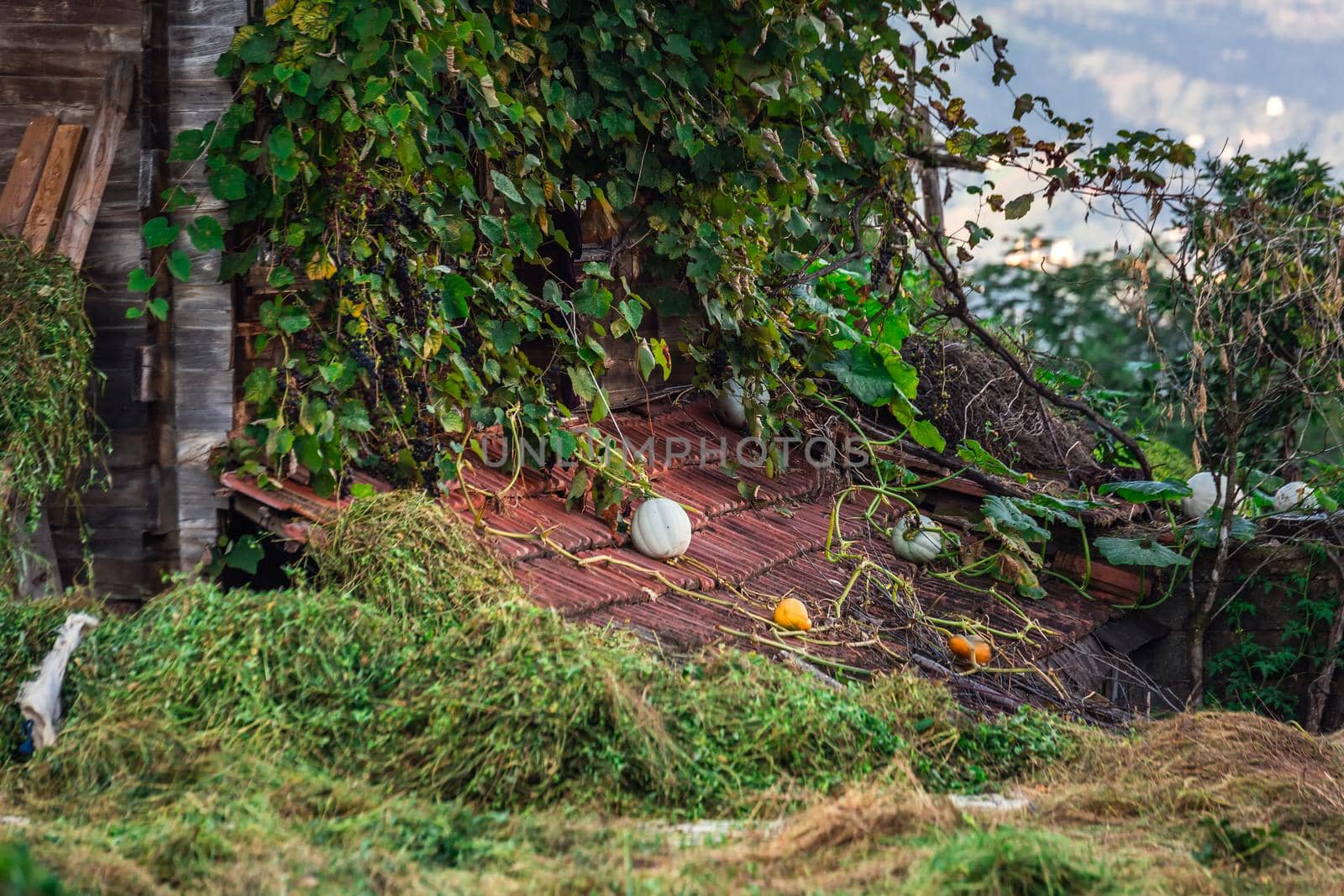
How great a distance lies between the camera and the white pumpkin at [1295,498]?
620 cm

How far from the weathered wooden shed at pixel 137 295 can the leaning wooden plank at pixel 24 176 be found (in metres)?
0.09

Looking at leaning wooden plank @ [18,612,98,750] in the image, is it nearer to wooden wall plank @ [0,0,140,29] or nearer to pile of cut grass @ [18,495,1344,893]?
pile of cut grass @ [18,495,1344,893]

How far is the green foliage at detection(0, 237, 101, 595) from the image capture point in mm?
3857

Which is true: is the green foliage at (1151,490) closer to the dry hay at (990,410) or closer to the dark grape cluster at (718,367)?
the dry hay at (990,410)

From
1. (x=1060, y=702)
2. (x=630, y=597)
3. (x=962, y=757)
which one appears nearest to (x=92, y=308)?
(x=630, y=597)

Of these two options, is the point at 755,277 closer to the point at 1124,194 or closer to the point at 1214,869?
the point at 1124,194

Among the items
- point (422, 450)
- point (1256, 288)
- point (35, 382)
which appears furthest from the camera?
point (1256, 288)

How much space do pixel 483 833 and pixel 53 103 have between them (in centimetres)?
331

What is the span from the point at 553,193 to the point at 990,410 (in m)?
3.58

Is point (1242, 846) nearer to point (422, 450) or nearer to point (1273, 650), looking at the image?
point (422, 450)

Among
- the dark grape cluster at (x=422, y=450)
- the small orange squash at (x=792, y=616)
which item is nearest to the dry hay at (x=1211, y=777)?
the small orange squash at (x=792, y=616)

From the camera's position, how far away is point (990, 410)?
727cm

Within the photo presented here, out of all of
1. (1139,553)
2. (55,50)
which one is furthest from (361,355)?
(1139,553)

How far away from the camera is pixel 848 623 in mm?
4789
